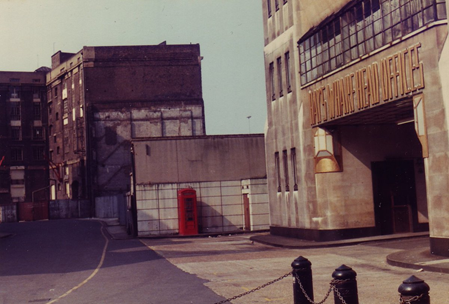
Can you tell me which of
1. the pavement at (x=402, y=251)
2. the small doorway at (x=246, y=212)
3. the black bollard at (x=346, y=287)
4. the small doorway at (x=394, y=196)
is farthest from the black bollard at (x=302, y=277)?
the small doorway at (x=246, y=212)

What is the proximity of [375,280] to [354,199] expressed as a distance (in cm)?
1198

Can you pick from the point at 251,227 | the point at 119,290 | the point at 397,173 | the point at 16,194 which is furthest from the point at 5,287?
the point at 16,194

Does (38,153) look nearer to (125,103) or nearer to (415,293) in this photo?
(125,103)

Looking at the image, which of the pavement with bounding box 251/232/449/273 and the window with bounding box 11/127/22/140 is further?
the window with bounding box 11/127/22/140

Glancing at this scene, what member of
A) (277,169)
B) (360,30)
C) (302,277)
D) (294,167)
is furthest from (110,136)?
(302,277)

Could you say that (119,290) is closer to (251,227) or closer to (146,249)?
(146,249)

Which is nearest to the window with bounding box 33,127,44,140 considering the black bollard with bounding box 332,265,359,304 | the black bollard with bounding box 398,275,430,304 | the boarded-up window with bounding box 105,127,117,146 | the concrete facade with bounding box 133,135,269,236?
the boarded-up window with bounding box 105,127,117,146

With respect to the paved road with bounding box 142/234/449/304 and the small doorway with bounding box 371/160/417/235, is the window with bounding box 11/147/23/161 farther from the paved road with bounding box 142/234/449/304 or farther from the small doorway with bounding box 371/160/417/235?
the small doorway with bounding box 371/160/417/235

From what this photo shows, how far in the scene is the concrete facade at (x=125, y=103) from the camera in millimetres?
71375

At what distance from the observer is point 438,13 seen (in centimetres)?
1836

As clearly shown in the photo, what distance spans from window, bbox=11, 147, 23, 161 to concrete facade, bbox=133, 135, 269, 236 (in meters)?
56.2

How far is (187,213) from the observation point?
37.4 metres

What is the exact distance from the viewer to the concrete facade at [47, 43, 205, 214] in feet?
234

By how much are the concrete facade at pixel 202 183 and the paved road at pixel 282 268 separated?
8108 millimetres
